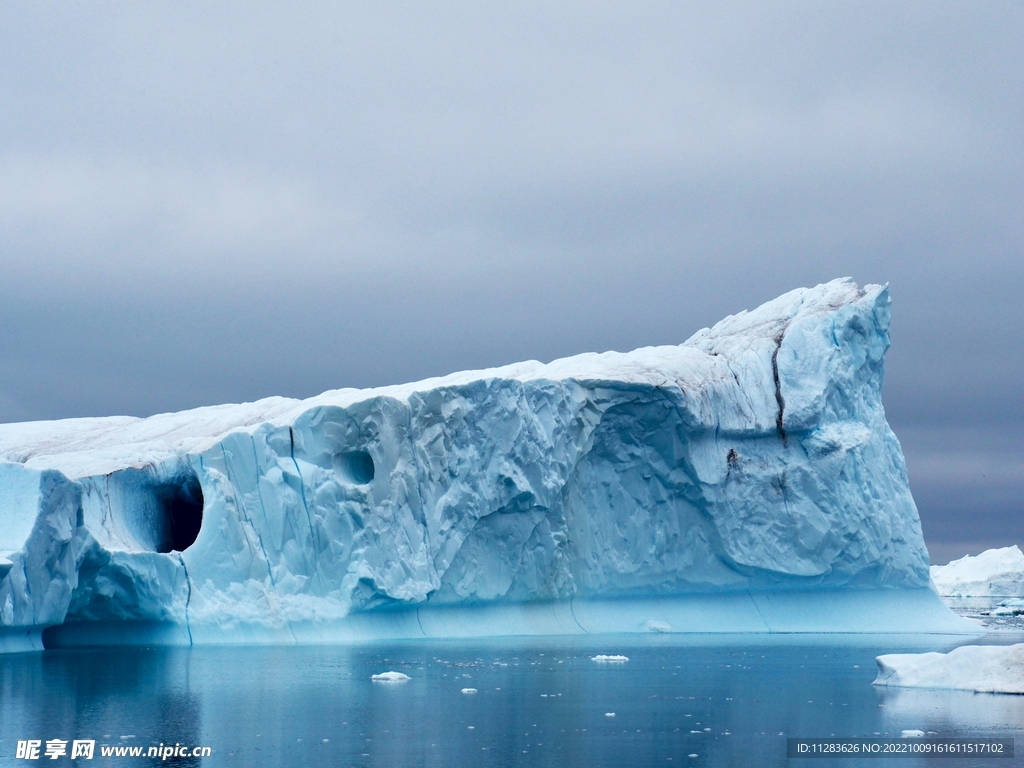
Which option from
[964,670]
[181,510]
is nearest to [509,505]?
[181,510]

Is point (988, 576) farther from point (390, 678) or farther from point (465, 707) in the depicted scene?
point (465, 707)

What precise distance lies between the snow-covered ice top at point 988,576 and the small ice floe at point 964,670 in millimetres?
34926

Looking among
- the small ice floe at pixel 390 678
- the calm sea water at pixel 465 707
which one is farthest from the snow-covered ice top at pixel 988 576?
the small ice floe at pixel 390 678

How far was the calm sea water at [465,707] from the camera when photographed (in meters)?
9.89

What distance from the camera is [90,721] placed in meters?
10.9

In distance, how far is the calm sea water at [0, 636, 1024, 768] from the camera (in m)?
9.89

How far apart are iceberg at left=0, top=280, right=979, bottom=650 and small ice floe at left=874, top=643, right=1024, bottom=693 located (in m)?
8.45

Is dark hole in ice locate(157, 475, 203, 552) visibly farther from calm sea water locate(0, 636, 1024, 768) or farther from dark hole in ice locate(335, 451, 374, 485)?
calm sea water locate(0, 636, 1024, 768)

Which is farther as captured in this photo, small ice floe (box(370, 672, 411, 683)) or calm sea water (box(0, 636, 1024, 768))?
small ice floe (box(370, 672, 411, 683))

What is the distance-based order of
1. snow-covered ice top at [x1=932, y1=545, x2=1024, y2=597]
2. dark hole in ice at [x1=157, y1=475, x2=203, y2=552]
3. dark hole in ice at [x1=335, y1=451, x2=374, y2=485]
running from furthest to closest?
1. snow-covered ice top at [x1=932, y1=545, x2=1024, y2=597]
2. dark hole in ice at [x1=157, y1=475, x2=203, y2=552]
3. dark hole in ice at [x1=335, y1=451, x2=374, y2=485]

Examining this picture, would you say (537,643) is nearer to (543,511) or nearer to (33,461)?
(543,511)

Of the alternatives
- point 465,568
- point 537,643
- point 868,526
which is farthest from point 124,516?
point 868,526

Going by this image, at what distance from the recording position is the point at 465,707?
483 inches

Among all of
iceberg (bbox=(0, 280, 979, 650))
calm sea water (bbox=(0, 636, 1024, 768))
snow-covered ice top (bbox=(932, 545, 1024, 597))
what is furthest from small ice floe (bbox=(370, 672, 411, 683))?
snow-covered ice top (bbox=(932, 545, 1024, 597))
